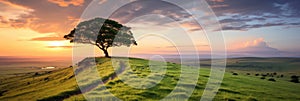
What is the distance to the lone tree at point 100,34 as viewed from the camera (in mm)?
68688

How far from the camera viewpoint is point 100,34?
68.4 m

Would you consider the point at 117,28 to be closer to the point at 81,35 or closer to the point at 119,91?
the point at 81,35

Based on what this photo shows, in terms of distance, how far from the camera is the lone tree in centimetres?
6869

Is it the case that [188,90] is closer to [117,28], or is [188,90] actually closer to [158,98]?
[158,98]

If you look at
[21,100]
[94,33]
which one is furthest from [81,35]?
[21,100]

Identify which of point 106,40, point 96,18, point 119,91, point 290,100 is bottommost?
point 290,100

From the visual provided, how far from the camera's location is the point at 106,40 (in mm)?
69312

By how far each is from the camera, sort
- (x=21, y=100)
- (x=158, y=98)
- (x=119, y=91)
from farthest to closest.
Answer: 1. (x=21, y=100)
2. (x=119, y=91)
3. (x=158, y=98)

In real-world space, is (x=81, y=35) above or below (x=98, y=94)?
above

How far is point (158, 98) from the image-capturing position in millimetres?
27516

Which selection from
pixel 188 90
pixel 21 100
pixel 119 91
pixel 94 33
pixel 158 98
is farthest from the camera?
pixel 94 33

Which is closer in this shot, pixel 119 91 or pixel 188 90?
pixel 119 91

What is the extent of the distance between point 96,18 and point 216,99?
164 feet

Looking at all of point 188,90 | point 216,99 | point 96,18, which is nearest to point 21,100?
point 188,90
